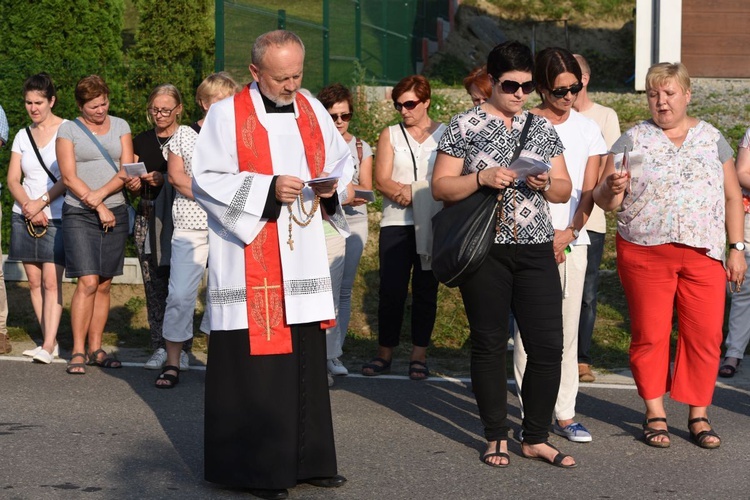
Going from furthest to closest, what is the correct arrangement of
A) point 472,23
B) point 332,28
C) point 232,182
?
point 472,23
point 332,28
point 232,182

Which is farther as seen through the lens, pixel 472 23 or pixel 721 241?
pixel 472 23

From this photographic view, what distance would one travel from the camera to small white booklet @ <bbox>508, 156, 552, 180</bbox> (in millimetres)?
5828

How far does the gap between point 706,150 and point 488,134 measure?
127 cm

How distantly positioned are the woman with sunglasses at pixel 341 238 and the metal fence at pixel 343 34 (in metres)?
4.34

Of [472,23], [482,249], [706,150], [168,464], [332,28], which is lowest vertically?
[168,464]

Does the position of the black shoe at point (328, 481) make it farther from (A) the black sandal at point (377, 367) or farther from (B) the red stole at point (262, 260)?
(A) the black sandal at point (377, 367)

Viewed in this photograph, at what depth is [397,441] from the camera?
22.4 feet

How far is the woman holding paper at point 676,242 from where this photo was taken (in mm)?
6539

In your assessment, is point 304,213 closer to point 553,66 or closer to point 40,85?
point 553,66

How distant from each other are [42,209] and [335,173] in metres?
4.26

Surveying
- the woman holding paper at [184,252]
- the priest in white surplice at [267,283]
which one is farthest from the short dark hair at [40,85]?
the priest in white surplice at [267,283]

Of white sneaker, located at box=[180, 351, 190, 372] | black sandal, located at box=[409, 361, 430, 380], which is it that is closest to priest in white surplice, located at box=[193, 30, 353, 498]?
black sandal, located at box=[409, 361, 430, 380]

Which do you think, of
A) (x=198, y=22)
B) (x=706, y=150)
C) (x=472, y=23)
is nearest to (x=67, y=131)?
(x=706, y=150)

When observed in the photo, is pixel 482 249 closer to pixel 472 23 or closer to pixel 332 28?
pixel 332 28
